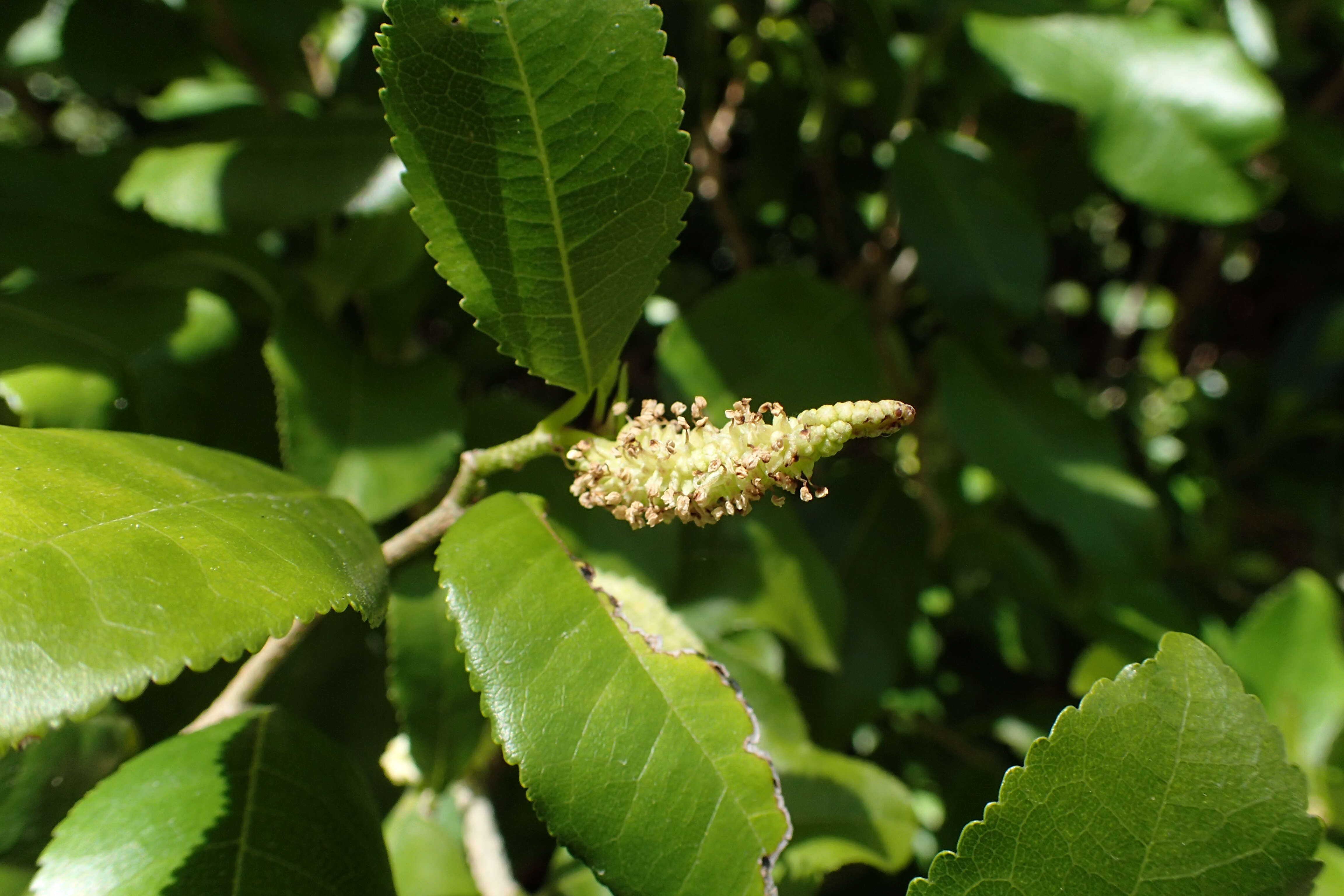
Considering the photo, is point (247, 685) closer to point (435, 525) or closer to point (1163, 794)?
point (435, 525)

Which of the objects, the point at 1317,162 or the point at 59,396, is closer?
the point at 59,396

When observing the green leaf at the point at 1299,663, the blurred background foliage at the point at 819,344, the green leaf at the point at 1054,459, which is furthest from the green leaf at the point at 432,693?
the green leaf at the point at 1299,663

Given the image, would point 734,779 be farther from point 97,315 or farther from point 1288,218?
point 1288,218

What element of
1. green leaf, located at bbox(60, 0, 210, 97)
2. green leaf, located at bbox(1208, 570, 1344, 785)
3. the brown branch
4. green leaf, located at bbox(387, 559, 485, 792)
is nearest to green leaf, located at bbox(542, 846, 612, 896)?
green leaf, located at bbox(387, 559, 485, 792)

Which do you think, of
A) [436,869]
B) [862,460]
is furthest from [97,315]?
[862,460]

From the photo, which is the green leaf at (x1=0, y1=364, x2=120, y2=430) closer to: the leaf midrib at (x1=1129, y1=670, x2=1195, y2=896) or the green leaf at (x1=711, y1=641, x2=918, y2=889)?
the green leaf at (x1=711, y1=641, x2=918, y2=889)

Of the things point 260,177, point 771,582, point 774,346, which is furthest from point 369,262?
point 771,582
